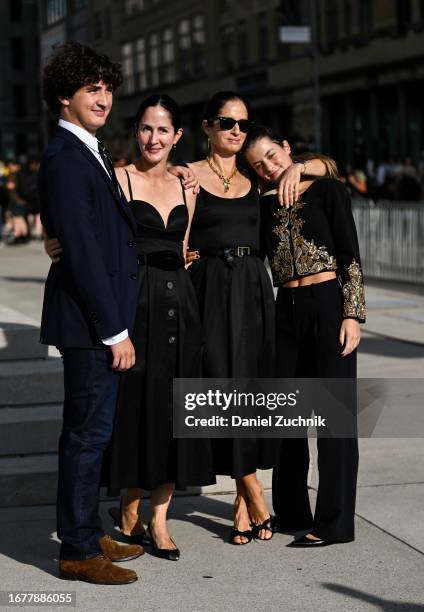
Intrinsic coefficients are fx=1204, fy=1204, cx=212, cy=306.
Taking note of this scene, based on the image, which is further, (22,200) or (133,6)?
(133,6)

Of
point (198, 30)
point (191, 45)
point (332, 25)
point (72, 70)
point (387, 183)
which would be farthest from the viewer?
point (191, 45)

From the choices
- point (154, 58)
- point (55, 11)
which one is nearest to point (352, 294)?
point (154, 58)

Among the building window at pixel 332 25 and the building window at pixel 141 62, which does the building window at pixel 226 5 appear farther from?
the building window at pixel 141 62

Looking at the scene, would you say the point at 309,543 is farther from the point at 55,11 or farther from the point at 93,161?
the point at 55,11

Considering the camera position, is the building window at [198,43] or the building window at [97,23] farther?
the building window at [97,23]

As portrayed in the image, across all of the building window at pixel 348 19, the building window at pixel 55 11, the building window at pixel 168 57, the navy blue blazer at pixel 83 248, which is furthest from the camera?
the building window at pixel 55 11

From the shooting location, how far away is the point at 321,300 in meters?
5.11

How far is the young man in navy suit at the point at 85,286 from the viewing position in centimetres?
439

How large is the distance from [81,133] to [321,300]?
128 centimetres

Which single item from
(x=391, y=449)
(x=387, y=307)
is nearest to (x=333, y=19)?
(x=387, y=307)

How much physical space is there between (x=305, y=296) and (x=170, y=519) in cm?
128

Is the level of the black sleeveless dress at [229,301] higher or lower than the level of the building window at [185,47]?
lower

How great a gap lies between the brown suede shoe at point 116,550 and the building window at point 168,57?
54199 mm

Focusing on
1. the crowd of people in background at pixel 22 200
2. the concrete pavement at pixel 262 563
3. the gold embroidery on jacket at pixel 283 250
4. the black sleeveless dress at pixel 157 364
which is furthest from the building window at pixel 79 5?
the black sleeveless dress at pixel 157 364
